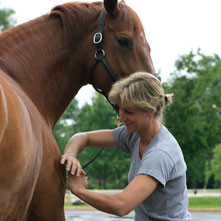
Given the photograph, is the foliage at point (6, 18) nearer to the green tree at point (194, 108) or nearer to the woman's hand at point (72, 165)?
the green tree at point (194, 108)

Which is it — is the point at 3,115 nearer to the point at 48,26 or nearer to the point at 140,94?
the point at 140,94

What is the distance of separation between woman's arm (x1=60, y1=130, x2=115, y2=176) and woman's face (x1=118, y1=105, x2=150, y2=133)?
1.45 feet

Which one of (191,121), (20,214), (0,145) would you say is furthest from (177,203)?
(191,121)

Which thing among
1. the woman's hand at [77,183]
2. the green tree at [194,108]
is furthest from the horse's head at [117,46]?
the green tree at [194,108]

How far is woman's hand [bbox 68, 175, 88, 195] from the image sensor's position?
236 centimetres

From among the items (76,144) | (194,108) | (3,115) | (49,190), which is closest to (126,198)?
(49,190)

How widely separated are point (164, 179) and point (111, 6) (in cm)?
148

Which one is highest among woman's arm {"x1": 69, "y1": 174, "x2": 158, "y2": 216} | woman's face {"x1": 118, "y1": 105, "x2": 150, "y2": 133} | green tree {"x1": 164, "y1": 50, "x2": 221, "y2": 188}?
woman's face {"x1": 118, "y1": 105, "x2": 150, "y2": 133}

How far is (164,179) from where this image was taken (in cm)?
228

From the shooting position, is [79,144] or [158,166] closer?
[158,166]

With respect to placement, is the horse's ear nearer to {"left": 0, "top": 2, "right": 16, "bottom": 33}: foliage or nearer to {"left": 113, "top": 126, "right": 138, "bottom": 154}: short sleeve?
{"left": 113, "top": 126, "right": 138, "bottom": 154}: short sleeve

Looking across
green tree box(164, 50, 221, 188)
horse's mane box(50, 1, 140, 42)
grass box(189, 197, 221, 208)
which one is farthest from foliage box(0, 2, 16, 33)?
horse's mane box(50, 1, 140, 42)

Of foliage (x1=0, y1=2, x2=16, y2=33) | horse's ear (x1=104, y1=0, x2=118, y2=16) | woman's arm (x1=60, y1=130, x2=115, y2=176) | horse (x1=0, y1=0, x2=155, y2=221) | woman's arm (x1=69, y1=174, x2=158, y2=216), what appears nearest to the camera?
woman's arm (x1=69, y1=174, x2=158, y2=216)

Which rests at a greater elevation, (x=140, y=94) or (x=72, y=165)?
(x=140, y=94)
